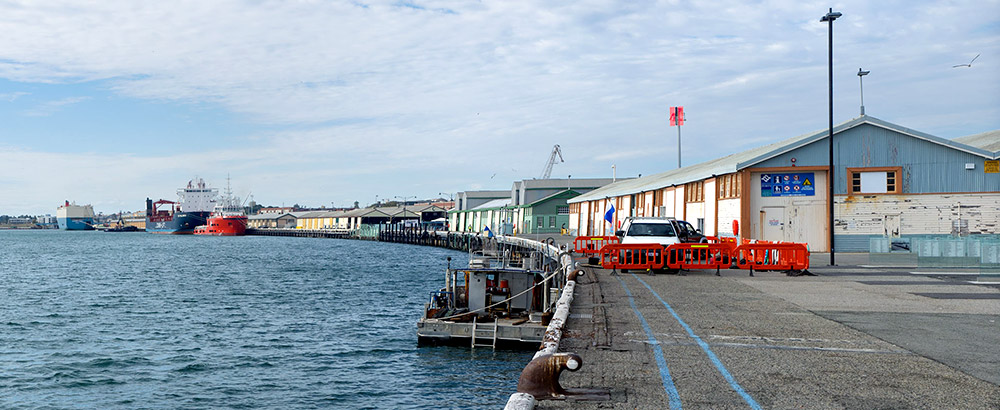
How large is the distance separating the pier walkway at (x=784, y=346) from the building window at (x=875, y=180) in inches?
625

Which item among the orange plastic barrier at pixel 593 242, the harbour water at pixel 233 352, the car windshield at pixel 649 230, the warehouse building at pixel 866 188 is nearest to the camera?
the harbour water at pixel 233 352

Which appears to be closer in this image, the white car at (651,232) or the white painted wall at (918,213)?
the white car at (651,232)

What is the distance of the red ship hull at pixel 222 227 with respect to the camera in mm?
179500

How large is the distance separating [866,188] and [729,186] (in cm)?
628

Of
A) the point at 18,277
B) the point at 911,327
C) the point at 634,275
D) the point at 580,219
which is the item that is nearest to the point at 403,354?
the point at 634,275

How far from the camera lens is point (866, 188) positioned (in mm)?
35562

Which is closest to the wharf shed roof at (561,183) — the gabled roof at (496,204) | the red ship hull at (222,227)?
the gabled roof at (496,204)

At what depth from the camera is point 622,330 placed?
492 inches

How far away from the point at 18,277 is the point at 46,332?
108 feet

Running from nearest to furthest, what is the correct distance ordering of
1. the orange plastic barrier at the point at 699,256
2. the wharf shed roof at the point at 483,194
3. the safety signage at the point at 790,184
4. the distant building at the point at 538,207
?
the orange plastic barrier at the point at 699,256, the safety signage at the point at 790,184, the distant building at the point at 538,207, the wharf shed roof at the point at 483,194

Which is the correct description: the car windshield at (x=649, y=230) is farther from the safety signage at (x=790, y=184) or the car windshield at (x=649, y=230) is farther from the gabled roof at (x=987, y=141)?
the gabled roof at (x=987, y=141)

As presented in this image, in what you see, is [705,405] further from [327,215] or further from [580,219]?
[327,215]

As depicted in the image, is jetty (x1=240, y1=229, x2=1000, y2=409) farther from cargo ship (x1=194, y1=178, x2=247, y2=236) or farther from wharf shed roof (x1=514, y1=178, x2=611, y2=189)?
cargo ship (x1=194, y1=178, x2=247, y2=236)

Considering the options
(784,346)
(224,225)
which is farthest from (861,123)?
(224,225)
